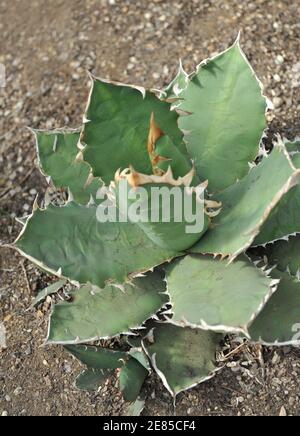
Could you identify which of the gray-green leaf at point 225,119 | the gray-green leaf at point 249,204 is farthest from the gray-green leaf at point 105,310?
the gray-green leaf at point 225,119

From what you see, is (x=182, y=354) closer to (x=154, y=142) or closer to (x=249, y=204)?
(x=249, y=204)

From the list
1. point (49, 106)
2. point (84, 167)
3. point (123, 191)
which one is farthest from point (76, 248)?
point (49, 106)

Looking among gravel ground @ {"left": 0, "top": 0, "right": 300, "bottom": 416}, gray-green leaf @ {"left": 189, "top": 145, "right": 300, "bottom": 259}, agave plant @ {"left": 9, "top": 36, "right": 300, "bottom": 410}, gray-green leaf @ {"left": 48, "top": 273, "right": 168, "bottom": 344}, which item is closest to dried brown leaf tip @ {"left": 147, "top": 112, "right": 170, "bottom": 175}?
agave plant @ {"left": 9, "top": 36, "right": 300, "bottom": 410}

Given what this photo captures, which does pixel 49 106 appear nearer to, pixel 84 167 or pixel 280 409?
pixel 84 167

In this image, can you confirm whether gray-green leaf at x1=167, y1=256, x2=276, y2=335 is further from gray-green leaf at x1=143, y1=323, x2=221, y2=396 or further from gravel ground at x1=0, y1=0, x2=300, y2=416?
gravel ground at x1=0, y1=0, x2=300, y2=416

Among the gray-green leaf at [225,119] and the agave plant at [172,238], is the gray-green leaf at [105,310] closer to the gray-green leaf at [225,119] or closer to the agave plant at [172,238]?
the agave plant at [172,238]

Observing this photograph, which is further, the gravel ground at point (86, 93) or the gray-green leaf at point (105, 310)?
the gravel ground at point (86, 93)

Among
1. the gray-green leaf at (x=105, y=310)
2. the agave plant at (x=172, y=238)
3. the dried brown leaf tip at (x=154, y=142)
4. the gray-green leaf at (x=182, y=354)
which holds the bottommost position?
the gray-green leaf at (x=182, y=354)
